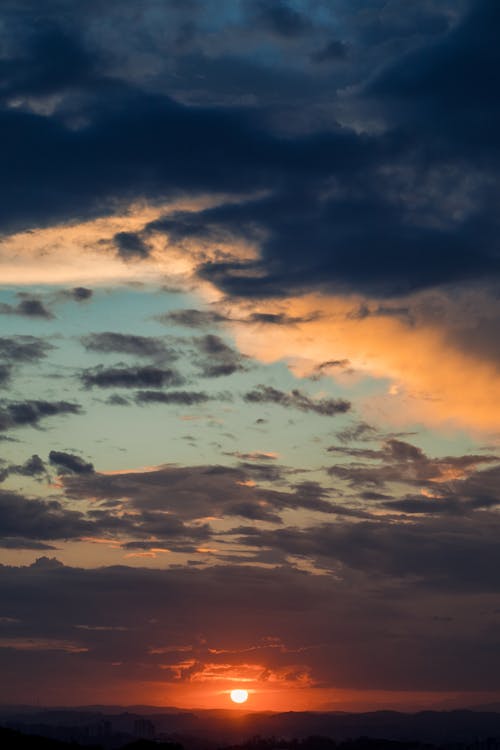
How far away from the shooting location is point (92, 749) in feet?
433

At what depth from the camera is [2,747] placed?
449ft

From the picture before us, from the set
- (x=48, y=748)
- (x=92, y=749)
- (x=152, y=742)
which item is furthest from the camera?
(x=152, y=742)

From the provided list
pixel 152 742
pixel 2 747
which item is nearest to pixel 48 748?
pixel 2 747

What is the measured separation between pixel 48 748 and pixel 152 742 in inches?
788

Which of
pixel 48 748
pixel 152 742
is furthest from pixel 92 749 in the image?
pixel 152 742

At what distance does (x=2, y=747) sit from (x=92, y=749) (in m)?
13.2

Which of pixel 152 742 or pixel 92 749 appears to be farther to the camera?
pixel 152 742

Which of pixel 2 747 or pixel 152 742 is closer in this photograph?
pixel 2 747

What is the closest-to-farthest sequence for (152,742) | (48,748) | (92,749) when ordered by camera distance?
(92,749)
(48,748)
(152,742)

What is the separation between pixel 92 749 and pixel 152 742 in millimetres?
26805

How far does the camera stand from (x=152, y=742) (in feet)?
516

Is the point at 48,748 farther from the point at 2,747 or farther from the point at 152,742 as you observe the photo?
the point at 152,742

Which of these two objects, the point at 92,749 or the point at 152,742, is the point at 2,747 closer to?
the point at 92,749

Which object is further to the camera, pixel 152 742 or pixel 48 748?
pixel 152 742
